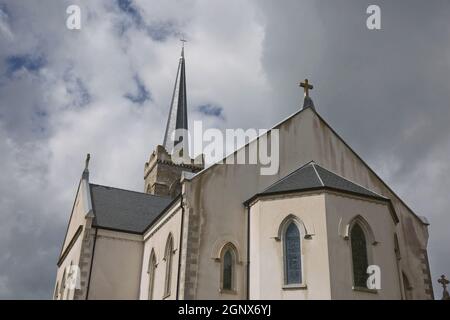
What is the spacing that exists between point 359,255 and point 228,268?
5.12 metres

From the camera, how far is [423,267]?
22547 millimetres

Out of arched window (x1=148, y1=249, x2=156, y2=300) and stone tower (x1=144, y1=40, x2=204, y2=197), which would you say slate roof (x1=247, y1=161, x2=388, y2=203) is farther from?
stone tower (x1=144, y1=40, x2=204, y2=197)

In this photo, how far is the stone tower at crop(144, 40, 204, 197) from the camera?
49531mm

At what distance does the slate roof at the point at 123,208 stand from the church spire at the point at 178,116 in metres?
20.7

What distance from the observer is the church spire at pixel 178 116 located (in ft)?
177

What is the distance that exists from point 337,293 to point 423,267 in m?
8.49

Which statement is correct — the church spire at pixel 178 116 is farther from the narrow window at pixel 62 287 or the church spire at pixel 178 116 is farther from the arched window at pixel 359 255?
the arched window at pixel 359 255

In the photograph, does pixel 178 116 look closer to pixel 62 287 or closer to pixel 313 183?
pixel 62 287

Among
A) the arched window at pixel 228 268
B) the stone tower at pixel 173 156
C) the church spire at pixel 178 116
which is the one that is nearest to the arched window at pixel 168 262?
the arched window at pixel 228 268

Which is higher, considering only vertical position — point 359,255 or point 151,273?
point 151,273

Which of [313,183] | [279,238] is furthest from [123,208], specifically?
[313,183]

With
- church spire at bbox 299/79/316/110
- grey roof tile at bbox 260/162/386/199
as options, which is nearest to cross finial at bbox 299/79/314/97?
church spire at bbox 299/79/316/110

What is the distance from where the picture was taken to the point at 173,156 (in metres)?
51.9
